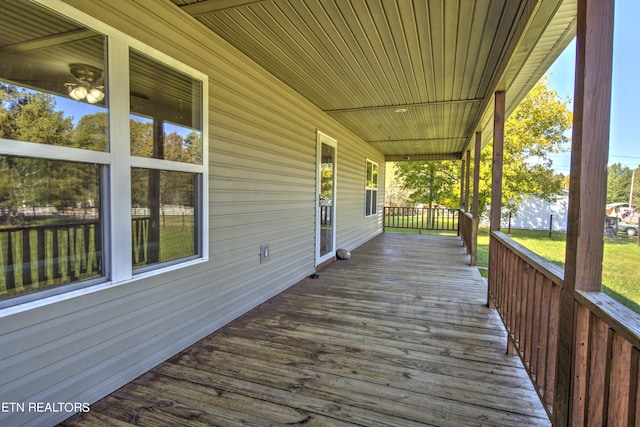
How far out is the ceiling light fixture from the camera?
1.82 meters

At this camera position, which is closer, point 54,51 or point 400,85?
point 54,51

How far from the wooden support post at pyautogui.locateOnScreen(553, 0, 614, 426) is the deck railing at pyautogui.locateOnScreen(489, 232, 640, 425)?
0.05 m

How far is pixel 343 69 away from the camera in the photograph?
3545 mm

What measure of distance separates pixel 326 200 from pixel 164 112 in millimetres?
3584

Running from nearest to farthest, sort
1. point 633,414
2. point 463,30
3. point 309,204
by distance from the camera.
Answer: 1. point 633,414
2. point 463,30
3. point 309,204

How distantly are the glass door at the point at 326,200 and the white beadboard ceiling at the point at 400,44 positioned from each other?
107 centimetres

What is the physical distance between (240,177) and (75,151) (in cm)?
160

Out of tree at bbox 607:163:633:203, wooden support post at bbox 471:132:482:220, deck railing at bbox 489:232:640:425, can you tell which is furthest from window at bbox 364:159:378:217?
tree at bbox 607:163:633:203

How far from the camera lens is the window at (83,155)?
5.22 ft

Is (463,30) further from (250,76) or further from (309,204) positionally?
(309,204)

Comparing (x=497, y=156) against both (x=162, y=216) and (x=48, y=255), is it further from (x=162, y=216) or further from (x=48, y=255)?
(x=48, y=255)

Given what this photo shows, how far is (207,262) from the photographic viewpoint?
9.39 feet

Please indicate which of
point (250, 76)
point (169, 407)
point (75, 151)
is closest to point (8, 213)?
point (75, 151)

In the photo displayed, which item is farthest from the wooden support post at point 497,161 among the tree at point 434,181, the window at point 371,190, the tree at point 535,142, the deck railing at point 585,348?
the tree at point 434,181
